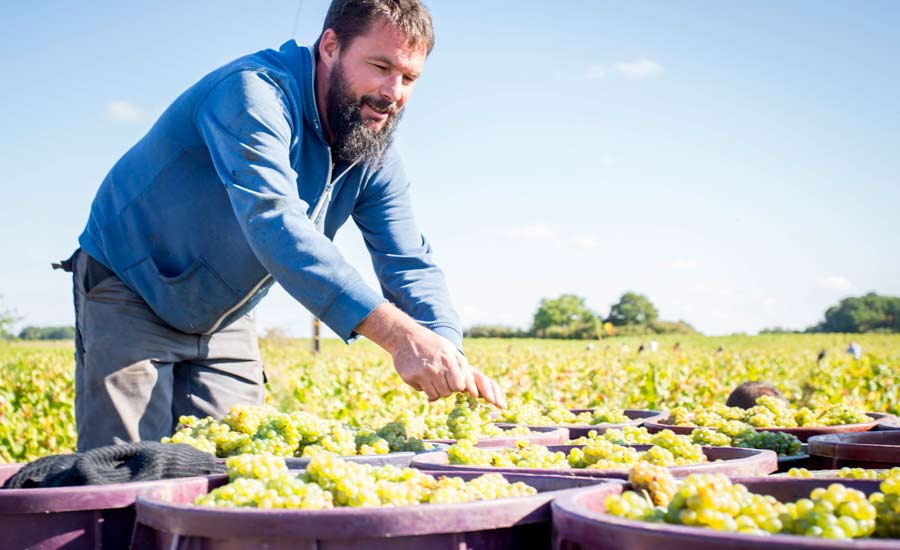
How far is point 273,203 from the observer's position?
281 centimetres

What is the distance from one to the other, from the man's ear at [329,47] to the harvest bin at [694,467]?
1.87 meters

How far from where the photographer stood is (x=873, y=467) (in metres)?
2.39

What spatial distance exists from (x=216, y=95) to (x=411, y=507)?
2163 mm

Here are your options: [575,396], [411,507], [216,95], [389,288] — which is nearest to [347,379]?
[575,396]

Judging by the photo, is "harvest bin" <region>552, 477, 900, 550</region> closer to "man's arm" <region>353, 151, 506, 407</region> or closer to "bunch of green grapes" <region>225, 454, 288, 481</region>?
"bunch of green grapes" <region>225, 454, 288, 481</region>

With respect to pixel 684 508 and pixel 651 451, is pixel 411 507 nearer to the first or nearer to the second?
pixel 684 508

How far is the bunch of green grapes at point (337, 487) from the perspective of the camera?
5.30 feet

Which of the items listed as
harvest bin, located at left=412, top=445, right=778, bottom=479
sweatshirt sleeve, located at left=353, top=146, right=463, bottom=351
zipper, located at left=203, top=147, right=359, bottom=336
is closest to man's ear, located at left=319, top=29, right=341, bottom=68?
zipper, located at left=203, top=147, right=359, bottom=336

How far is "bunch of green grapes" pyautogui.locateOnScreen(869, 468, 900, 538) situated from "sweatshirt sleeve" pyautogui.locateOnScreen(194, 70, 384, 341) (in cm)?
155

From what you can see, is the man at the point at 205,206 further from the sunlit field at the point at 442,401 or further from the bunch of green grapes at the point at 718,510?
the sunlit field at the point at 442,401

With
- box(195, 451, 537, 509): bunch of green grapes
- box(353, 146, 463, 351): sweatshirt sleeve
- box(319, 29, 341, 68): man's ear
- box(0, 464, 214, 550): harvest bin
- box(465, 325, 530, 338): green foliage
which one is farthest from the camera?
box(465, 325, 530, 338): green foliage

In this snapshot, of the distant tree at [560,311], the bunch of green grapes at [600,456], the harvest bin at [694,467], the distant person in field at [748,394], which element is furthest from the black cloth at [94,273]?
the distant tree at [560,311]

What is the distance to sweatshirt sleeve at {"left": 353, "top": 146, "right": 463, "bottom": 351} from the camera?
400 cm

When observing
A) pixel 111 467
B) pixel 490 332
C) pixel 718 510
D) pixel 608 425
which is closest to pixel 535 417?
pixel 608 425
